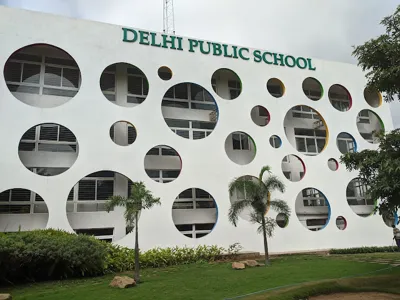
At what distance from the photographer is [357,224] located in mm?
17625

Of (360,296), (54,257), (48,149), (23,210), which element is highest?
(48,149)

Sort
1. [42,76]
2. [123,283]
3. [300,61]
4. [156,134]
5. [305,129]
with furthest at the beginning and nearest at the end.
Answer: [305,129]
[300,61]
[42,76]
[156,134]
[123,283]

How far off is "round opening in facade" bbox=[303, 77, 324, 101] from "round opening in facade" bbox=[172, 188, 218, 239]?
8892 mm

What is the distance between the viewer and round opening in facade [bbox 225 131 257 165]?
17.8 meters

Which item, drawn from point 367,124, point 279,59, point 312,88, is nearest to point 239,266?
point 279,59

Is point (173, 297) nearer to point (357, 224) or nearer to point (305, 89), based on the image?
point (357, 224)

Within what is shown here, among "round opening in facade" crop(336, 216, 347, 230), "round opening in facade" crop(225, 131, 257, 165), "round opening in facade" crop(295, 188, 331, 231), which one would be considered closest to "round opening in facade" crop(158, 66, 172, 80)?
"round opening in facade" crop(225, 131, 257, 165)

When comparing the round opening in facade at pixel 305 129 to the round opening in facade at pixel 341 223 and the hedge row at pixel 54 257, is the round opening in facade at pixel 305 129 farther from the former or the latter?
the hedge row at pixel 54 257

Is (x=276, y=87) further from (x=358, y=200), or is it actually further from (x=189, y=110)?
(x=358, y=200)

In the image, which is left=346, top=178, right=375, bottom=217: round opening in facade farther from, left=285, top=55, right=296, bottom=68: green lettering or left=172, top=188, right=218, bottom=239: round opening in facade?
left=172, top=188, right=218, bottom=239: round opening in facade

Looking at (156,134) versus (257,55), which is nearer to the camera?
(156,134)

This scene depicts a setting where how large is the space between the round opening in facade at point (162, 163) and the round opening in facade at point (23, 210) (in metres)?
4.68

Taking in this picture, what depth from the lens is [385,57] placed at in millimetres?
8078

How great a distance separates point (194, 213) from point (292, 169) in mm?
6235
